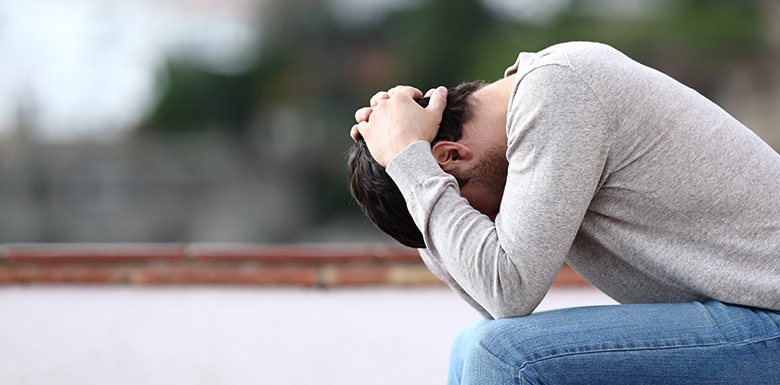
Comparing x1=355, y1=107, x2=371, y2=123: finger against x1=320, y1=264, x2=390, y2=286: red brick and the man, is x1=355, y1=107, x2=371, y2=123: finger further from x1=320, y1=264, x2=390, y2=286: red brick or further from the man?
x1=320, y1=264, x2=390, y2=286: red brick

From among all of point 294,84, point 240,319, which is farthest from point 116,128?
point 240,319

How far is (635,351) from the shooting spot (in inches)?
48.2

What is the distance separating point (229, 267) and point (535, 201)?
199 cm

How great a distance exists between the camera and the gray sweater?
1.25 metres

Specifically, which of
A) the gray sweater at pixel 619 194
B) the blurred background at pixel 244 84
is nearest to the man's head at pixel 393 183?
the gray sweater at pixel 619 194

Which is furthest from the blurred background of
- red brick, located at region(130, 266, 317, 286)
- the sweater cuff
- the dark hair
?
the sweater cuff

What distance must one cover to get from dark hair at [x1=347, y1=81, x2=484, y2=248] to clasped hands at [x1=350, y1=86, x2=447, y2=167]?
0.02m

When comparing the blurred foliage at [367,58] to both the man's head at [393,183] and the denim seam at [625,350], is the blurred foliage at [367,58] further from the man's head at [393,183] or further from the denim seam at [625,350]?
the denim seam at [625,350]

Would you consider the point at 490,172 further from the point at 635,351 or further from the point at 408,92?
the point at 635,351

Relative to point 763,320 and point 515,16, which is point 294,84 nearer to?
point 515,16

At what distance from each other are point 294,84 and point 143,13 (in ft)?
27.2

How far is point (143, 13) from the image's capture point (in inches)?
1405

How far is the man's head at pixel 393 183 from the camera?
1.46 m

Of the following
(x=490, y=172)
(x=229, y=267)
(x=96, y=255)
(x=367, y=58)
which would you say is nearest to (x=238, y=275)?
(x=229, y=267)
